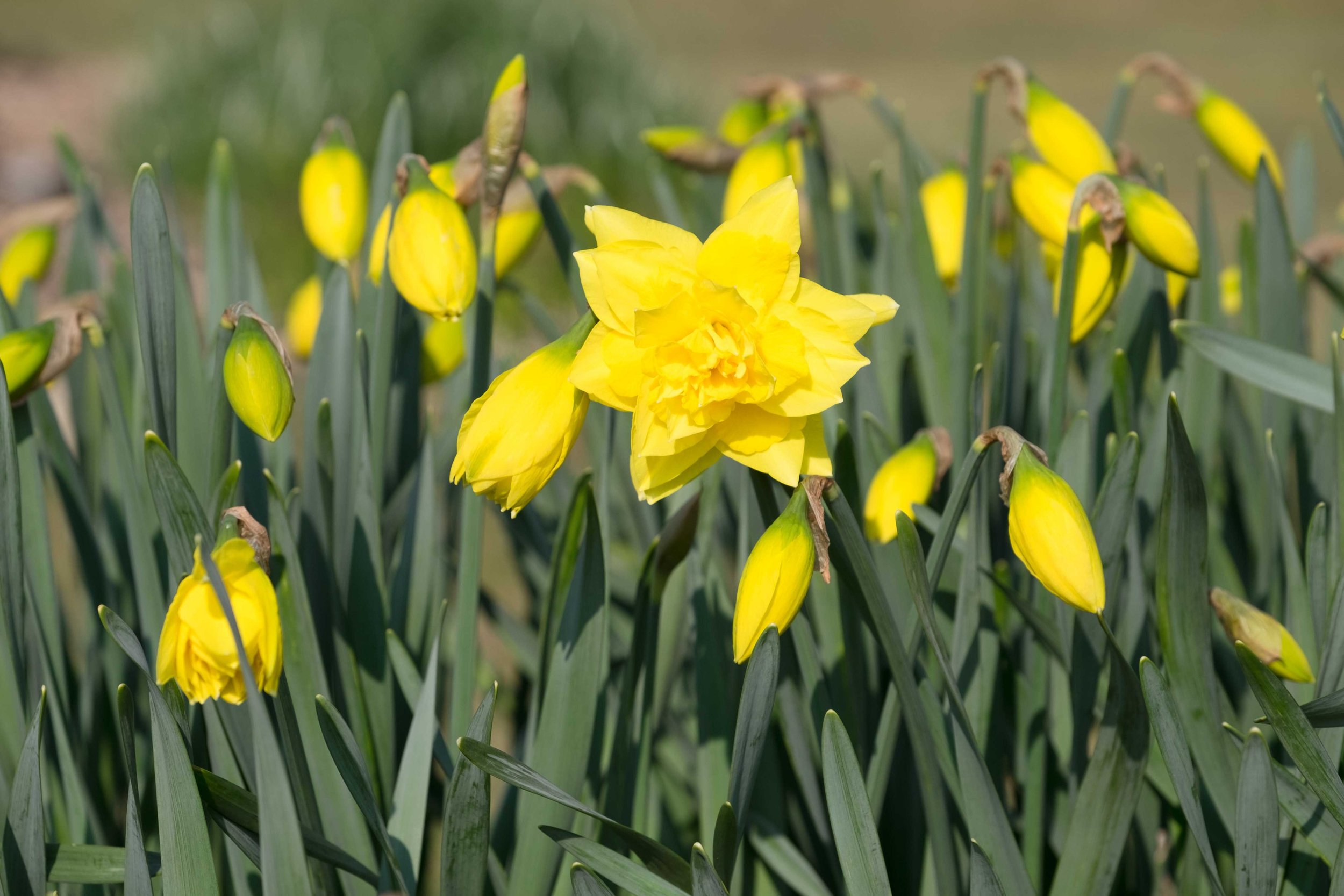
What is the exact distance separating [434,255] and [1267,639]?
1.86 feet

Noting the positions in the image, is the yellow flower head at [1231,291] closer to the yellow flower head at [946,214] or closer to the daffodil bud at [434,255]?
the yellow flower head at [946,214]

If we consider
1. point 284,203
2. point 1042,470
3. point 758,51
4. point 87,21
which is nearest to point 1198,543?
point 1042,470

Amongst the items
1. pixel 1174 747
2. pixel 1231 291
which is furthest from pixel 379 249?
pixel 1231 291

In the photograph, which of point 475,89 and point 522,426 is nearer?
point 522,426

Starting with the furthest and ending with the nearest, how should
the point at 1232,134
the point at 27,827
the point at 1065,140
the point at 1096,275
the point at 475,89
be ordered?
the point at 475,89
the point at 1232,134
the point at 1065,140
the point at 1096,275
the point at 27,827

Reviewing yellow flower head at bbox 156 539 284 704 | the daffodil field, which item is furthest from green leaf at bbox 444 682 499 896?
yellow flower head at bbox 156 539 284 704

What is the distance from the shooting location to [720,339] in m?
0.50

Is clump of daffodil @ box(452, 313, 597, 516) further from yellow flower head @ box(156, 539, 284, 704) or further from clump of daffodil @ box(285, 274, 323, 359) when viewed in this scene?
clump of daffodil @ box(285, 274, 323, 359)

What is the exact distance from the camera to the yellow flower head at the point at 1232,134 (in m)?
0.96

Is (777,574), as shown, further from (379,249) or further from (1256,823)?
(379,249)

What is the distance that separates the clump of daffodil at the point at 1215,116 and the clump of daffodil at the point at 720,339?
62 cm

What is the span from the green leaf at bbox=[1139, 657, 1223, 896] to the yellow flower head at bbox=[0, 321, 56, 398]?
0.70 meters

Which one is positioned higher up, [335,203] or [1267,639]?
[335,203]

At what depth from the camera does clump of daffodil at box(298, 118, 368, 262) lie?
32.9 inches
